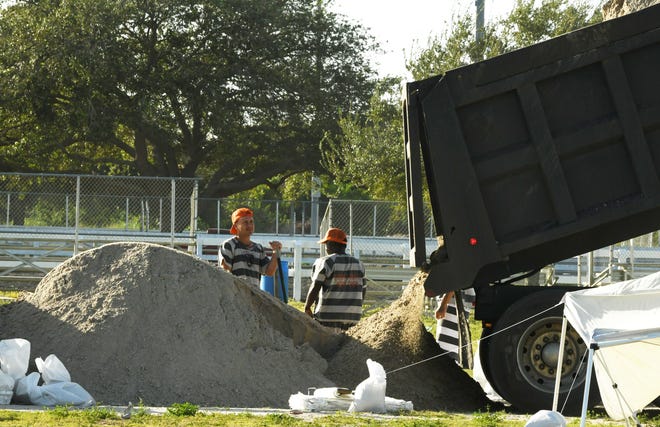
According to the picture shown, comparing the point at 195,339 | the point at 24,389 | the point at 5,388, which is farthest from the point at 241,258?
the point at 5,388

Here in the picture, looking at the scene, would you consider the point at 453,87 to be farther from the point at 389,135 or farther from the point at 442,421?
the point at 389,135

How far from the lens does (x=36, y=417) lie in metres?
8.05

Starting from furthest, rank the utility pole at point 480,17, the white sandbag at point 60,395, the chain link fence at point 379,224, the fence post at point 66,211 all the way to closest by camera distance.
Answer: the utility pole at point 480,17 → the chain link fence at point 379,224 → the fence post at point 66,211 → the white sandbag at point 60,395

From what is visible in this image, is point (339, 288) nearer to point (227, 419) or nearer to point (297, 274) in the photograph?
point (227, 419)

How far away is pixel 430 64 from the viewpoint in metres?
27.2

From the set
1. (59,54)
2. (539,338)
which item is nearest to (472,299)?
(539,338)

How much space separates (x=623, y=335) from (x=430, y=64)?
20493mm

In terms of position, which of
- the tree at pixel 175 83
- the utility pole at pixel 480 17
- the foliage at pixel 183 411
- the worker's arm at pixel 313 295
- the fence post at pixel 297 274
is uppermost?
the tree at pixel 175 83

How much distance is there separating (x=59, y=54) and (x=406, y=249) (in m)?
17.2

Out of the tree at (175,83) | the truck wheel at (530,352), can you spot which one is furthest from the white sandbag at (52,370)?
the tree at (175,83)

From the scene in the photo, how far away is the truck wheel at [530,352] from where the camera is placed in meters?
9.88

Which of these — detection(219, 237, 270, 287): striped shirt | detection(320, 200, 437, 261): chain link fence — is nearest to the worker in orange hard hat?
detection(219, 237, 270, 287): striped shirt

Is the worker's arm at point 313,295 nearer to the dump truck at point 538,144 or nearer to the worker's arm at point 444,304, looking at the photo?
the worker's arm at point 444,304

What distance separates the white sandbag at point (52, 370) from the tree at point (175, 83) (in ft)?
93.0
